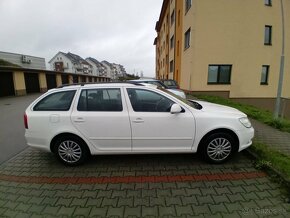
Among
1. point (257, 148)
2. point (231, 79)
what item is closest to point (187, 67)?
point (231, 79)

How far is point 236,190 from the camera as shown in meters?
2.81

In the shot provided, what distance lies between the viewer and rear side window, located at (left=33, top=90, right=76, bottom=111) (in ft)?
11.8

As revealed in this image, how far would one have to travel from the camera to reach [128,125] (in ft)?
11.2

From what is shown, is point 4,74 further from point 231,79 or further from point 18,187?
point 231,79

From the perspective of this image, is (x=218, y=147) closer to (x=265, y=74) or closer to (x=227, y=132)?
(x=227, y=132)

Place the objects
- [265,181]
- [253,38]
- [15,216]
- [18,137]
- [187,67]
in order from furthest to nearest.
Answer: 1. [187,67]
2. [253,38]
3. [18,137]
4. [265,181]
5. [15,216]

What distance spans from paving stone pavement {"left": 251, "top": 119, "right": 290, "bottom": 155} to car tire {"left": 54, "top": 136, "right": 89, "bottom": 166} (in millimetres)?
4136

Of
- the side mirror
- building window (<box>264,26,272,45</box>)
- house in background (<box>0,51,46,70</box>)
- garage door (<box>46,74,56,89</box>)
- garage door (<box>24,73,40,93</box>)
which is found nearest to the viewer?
the side mirror

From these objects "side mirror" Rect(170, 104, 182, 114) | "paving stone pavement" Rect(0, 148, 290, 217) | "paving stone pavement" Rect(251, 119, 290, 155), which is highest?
"side mirror" Rect(170, 104, 182, 114)

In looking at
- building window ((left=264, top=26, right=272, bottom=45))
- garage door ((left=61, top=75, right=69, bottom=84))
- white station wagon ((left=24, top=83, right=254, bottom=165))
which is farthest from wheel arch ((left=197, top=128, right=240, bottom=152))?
garage door ((left=61, top=75, right=69, bottom=84))

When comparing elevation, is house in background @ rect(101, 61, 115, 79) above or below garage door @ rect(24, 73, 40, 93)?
above

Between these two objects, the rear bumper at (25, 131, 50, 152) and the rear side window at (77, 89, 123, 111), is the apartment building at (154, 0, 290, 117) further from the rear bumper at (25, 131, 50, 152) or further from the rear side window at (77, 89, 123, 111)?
the rear bumper at (25, 131, 50, 152)

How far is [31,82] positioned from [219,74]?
19386 mm

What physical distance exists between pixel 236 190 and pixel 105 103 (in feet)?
8.67
